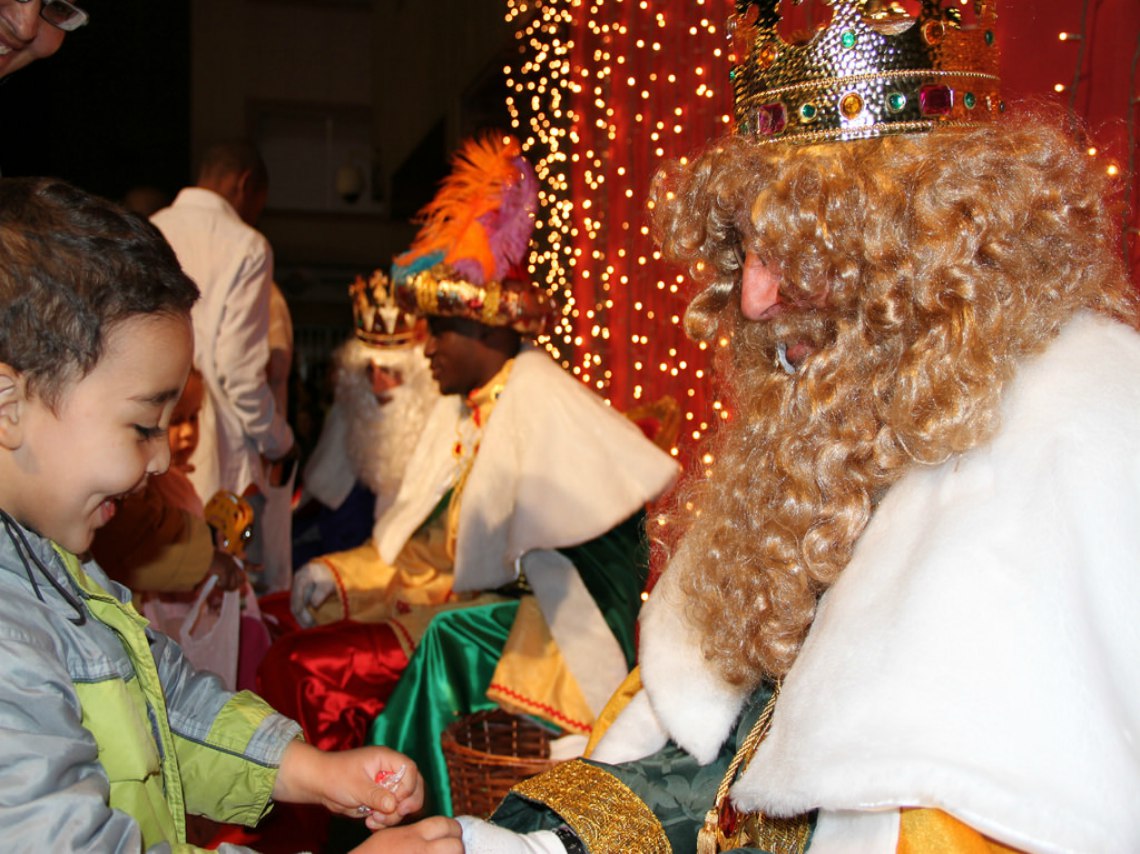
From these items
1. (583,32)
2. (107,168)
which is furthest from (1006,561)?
(107,168)

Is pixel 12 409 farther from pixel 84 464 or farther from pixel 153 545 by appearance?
pixel 153 545

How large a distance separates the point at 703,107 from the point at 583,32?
917 mm

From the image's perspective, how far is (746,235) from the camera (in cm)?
163

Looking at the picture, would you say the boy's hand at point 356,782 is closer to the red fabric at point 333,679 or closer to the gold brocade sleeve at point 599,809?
the gold brocade sleeve at point 599,809

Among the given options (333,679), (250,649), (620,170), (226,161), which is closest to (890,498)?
(333,679)

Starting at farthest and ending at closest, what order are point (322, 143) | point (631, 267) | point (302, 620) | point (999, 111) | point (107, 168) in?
point (322, 143)
point (107, 168)
point (302, 620)
point (631, 267)
point (999, 111)

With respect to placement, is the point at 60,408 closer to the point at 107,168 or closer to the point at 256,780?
the point at 256,780

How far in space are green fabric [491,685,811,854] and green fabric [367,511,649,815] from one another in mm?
1497

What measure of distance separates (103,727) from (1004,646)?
1.06 metres

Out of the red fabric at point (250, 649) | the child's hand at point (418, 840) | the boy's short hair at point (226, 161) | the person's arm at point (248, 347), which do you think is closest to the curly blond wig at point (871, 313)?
the child's hand at point (418, 840)

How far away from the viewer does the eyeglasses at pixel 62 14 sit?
1801 mm

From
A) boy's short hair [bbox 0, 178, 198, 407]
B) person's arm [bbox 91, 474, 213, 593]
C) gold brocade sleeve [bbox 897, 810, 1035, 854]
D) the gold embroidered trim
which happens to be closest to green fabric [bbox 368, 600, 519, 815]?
person's arm [bbox 91, 474, 213, 593]

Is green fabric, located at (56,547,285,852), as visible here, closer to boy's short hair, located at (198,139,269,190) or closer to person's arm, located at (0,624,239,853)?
person's arm, located at (0,624,239,853)

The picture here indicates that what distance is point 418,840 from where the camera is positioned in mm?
1486
